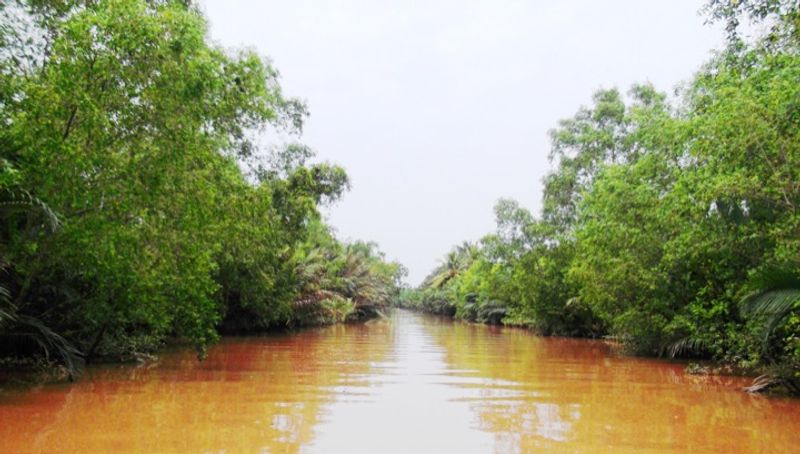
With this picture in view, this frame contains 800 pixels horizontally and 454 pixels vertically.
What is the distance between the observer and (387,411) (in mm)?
8133

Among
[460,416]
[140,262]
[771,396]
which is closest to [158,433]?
[460,416]

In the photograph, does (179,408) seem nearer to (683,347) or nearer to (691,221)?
(691,221)

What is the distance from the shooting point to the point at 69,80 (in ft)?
27.6

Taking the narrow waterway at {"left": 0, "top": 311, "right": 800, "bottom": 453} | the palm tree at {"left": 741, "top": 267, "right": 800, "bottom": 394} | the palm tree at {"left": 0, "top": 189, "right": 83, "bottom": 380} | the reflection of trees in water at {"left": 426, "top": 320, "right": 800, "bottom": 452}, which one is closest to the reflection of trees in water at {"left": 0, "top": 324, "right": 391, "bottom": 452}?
the narrow waterway at {"left": 0, "top": 311, "right": 800, "bottom": 453}

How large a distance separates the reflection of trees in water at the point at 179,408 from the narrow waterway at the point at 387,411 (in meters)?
0.02

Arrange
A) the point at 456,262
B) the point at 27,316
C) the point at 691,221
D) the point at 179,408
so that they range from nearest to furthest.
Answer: the point at 179,408, the point at 27,316, the point at 691,221, the point at 456,262

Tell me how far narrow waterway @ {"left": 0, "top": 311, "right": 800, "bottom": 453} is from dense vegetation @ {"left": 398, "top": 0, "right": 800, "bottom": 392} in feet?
5.54

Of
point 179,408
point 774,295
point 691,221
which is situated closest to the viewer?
point 179,408

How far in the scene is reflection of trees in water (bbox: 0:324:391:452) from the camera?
6129 mm

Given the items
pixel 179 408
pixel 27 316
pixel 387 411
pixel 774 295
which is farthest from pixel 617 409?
pixel 27 316

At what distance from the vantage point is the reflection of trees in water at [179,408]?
6.13 metres

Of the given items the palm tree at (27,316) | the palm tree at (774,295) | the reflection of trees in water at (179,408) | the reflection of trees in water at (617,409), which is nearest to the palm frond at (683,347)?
the reflection of trees in water at (617,409)

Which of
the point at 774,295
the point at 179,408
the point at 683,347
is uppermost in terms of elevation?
the point at 774,295

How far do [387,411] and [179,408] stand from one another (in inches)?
105
